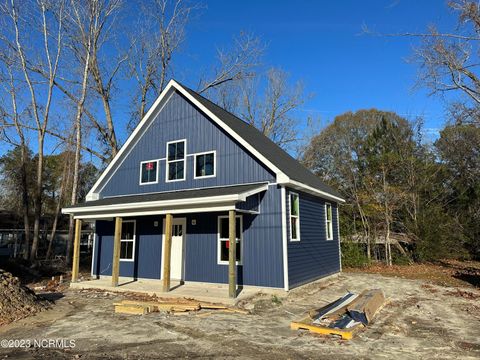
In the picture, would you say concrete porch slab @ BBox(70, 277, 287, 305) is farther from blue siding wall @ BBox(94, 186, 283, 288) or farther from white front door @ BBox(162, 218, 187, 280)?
white front door @ BBox(162, 218, 187, 280)

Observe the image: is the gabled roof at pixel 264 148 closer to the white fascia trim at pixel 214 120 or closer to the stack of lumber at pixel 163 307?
the white fascia trim at pixel 214 120

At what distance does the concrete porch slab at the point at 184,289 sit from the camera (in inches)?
377

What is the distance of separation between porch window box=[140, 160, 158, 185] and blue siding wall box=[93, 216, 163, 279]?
5.01 ft

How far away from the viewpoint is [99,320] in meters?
7.64

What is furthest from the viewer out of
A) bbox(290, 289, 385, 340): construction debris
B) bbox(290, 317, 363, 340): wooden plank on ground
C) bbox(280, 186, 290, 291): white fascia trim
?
bbox(280, 186, 290, 291): white fascia trim

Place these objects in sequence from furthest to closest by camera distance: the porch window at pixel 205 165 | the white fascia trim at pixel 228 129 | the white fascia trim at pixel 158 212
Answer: the porch window at pixel 205 165 < the white fascia trim at pixel 228 129 < the white fascia trim at pixel 158 212

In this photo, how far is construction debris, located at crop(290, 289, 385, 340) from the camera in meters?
6.51

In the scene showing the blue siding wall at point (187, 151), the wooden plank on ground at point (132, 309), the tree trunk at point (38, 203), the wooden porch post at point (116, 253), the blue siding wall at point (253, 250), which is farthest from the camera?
the tree trunk at point (38, 203)

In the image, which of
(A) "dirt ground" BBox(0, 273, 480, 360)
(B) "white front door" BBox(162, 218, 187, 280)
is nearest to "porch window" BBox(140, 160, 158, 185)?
(B) "white front door" BBox(162, 218, 187, 280)

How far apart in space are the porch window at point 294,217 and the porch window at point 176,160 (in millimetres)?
4230

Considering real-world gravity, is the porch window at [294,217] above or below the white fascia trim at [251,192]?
below

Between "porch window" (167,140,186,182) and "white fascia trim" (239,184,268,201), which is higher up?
"porch window" (167,140,186,182)

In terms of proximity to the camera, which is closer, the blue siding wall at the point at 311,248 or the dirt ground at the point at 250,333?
the dirt ground at the point at 250,333

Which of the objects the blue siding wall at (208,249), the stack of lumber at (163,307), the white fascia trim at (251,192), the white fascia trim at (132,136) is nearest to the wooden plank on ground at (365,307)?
the stack of lumber at (163,307)
